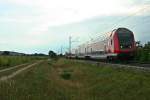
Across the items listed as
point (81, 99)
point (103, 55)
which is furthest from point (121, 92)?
point (103, 55)

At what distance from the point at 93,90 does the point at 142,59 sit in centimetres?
2538

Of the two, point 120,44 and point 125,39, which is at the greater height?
point 125,39

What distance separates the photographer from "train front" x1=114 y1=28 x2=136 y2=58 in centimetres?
3756

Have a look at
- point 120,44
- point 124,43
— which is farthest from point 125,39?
point 120,44

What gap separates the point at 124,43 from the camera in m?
38.4

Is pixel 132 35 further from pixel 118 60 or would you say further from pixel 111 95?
pixel 111 95

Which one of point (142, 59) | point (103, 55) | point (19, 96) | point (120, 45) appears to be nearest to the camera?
point (19, 96)

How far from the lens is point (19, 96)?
1617 cm

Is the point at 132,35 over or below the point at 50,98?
over

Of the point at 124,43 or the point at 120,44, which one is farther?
the point at 124,43

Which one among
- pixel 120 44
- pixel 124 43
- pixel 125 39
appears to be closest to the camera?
pixel 120 44

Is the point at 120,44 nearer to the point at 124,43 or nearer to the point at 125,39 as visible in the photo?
the point at 124,43

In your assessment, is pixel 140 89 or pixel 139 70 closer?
pixel 140 89

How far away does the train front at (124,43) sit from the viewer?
123ft
